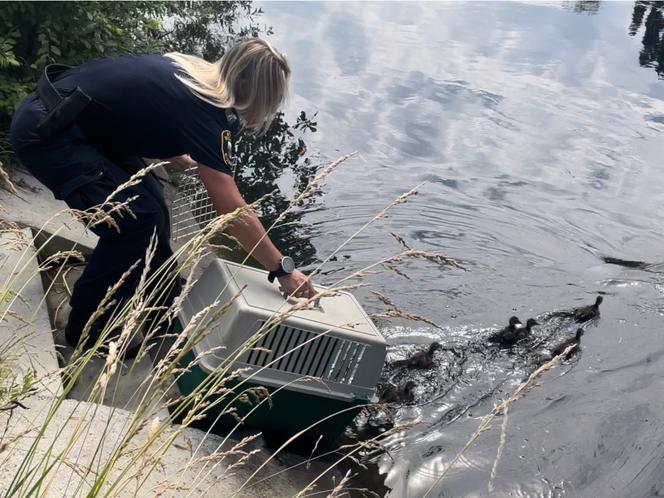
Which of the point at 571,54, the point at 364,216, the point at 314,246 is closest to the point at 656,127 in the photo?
the point at 571,54

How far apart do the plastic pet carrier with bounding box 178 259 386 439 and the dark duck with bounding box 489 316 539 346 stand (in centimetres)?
176

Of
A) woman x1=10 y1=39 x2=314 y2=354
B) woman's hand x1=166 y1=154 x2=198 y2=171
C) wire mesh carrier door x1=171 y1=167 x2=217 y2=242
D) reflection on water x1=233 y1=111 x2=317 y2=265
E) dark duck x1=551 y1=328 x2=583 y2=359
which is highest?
woman x1=10 y1=39 x2=314 y2=354

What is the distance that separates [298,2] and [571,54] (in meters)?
4.83

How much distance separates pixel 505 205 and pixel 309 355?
4515 mm

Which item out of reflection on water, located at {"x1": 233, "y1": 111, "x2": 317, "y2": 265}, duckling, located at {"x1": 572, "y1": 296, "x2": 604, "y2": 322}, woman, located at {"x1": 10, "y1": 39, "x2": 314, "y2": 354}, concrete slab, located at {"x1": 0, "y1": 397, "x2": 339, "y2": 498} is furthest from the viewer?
reflection on water, located at {"x1": 233, "y1": 111, "x2": 317, "y2": 265}

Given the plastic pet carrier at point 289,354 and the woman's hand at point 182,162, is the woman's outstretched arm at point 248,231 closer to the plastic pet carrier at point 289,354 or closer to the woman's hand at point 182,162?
the plastic pet carrier at point 289,354

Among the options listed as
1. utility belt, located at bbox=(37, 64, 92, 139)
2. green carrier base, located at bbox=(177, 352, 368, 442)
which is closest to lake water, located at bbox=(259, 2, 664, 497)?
green carrier base, located at bbox=(177, 352, 368, 442)

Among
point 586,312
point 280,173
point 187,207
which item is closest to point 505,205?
point 586,312

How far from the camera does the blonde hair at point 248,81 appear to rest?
3885 mm

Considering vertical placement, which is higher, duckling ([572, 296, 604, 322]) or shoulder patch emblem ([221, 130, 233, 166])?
shoulder patch emblem ([221, 130, 233, 166])

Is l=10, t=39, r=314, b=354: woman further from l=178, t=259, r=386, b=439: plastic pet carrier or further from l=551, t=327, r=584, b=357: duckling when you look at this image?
l=551, t=327, r=584, b=357: duckling

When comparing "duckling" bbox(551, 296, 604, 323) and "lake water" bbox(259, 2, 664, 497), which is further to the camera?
"duckling" bbox(551, 296, 604, 323)

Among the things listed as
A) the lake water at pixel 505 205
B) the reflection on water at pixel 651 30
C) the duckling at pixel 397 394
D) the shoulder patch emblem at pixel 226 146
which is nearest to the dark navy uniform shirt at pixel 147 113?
the shoulder patch emblem at pixel 226 146

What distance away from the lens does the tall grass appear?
1.98 metres
